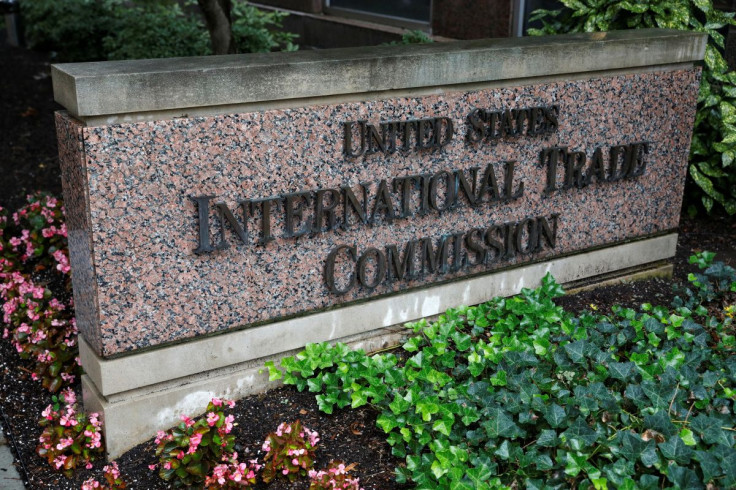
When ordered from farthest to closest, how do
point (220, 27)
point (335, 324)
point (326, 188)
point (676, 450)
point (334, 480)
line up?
1. point (220, 27)
2. point (335, 324)
3. point (326, 188)
4. point (334, 480)
5. point (676, 450)

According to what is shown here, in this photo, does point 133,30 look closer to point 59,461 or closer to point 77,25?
point 77,25

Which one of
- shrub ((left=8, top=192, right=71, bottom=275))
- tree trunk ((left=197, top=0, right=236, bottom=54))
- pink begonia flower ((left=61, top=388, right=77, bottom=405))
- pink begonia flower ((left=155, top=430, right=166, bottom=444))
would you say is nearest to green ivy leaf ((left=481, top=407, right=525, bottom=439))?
pink begonia flower ((left=155, top=430, right=166, bottom=444))

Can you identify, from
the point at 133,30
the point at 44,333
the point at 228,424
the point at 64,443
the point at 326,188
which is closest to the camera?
the point at 228,424

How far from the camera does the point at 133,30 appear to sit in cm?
891

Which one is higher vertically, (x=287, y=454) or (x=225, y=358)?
(x=225, y=358)

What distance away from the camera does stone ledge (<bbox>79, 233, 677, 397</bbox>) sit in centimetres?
365

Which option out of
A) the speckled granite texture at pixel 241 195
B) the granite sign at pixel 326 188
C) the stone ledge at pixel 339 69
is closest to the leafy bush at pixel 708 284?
the granite sign at pixel 326 188

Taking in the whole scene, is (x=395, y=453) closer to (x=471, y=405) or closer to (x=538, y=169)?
(x=471, y=405)

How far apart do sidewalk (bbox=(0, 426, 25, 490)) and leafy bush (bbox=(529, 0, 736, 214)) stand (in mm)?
4624

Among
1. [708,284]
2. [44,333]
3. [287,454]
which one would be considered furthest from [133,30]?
[287,454]

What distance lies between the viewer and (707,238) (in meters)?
6.11

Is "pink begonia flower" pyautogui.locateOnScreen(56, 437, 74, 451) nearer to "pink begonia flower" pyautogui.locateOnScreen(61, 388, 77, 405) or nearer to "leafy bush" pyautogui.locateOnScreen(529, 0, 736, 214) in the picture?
"pink begonia flower" pyautogui.locateOnScreen(61, 388, 77, 405)

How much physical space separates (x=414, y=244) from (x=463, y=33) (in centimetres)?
583

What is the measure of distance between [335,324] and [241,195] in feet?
2.78
